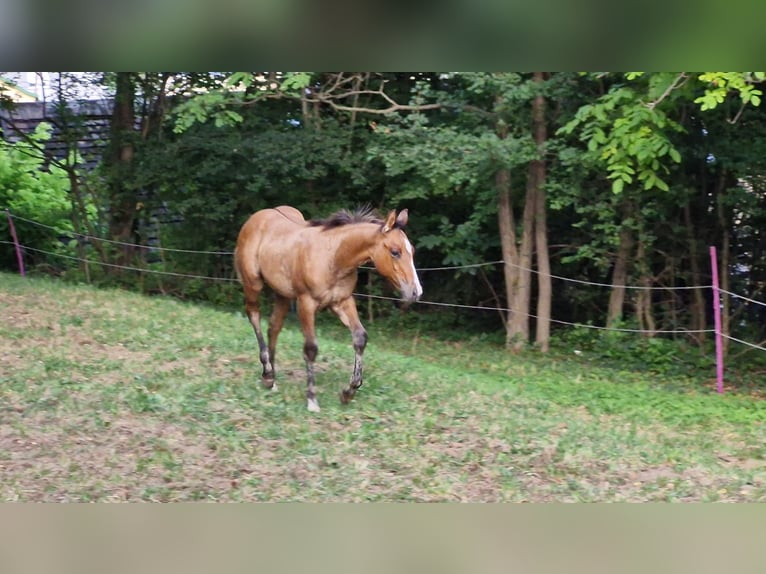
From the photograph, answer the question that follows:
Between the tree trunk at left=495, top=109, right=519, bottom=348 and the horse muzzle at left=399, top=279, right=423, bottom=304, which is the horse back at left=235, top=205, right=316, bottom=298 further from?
the tree trunk at left=495, top=109, right=519, bottom=348

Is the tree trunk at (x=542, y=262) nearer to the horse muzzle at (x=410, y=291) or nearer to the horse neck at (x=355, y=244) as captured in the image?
the horse neck at (x=355, y=244)

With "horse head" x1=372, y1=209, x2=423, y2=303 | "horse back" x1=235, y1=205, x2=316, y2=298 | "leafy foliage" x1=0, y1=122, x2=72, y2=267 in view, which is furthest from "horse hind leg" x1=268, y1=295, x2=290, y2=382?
"leafy foliage" x1=0, y1=122, x2=72, y2=267

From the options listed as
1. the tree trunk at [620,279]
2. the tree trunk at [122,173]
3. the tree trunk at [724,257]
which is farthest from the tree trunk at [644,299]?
the tree trunk at [122,173]

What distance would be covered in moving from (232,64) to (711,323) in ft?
35.6

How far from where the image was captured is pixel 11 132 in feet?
50.7

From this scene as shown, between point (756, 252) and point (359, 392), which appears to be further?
point (756, 252)

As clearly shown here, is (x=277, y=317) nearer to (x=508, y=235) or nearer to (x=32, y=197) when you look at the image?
(x=508, y=235)

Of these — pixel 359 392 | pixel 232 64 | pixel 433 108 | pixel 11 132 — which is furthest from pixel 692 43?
pixel 11 132

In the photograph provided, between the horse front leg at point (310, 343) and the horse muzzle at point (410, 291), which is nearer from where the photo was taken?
the horse muzzle at point (410, 291)

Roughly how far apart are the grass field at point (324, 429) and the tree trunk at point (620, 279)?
2.57 metres

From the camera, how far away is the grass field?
501 centimetres

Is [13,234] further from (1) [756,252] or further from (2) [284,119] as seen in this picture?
(1) [756,252]

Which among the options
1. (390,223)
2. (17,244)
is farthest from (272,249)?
(17,244)

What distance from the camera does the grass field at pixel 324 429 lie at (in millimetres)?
5008
